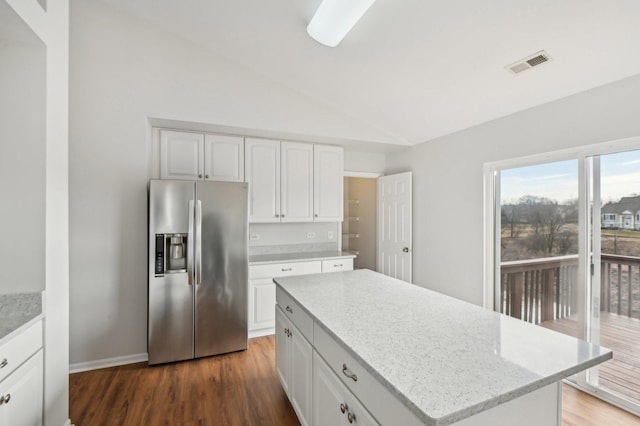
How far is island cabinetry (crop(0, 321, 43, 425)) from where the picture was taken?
1298 millimetres

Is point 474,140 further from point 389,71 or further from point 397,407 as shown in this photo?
point 397,407

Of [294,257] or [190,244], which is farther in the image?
[294,257]

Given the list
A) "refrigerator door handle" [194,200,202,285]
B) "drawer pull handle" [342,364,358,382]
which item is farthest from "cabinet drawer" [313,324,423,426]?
"refrigerator door handle" [194,200,202,285]

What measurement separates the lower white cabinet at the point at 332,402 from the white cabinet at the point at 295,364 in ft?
0.32

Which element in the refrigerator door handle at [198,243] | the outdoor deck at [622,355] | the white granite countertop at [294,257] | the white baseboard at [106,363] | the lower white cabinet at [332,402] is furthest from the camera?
the white granite countertop at [294,257]

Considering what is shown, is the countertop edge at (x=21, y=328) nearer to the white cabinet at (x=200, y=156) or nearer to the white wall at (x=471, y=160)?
the white cabinet at (x=200, y=156)

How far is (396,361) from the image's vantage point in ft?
3.53

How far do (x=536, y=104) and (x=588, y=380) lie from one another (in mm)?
2225

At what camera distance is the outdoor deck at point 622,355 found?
216 centimetres

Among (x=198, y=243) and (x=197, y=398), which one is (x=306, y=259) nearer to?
(x=198, y=243)

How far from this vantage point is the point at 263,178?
11.7 ft


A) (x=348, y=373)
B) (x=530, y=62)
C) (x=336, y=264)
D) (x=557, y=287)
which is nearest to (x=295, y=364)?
(x=348, y=373)

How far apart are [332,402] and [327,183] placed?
2871mm

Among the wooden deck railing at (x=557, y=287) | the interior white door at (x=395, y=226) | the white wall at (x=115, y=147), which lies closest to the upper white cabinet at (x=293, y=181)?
the white wall at (x=115, y=147)
